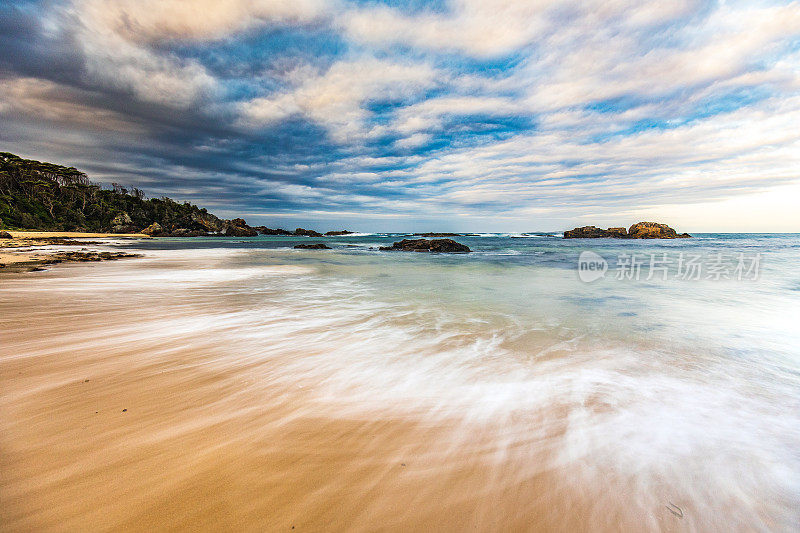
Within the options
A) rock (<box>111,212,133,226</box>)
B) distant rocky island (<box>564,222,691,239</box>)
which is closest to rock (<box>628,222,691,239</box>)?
distant rocky island (<box>564,222,691,239</box>)

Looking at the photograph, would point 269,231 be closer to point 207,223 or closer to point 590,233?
point 207,223

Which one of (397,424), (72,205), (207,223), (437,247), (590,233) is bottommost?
(397,424)

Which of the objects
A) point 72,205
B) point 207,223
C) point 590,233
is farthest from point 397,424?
point 207,223

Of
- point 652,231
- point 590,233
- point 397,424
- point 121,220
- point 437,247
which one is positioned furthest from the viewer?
point 121,220

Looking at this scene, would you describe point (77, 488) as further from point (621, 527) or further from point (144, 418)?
point (621, 527)

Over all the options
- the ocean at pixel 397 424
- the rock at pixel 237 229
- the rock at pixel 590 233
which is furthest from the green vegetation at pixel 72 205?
the rock at pixel 590 233

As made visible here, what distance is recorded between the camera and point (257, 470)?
1757 millimetres

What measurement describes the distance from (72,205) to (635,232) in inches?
4441

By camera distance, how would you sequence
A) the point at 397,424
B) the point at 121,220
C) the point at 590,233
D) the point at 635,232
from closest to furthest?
the point at 397,424 → the point at 635,232 → the point at 590,233 → the point at 121,220

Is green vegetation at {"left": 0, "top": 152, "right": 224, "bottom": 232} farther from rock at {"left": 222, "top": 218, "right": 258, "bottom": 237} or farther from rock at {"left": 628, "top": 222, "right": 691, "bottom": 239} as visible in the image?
rock at {"left": 628, "top": 222, "right": 691, "bottom": 239}

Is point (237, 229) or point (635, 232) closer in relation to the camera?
point (635, 232)

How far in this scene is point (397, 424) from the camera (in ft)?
7.52

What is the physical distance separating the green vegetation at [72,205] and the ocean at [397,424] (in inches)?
2442

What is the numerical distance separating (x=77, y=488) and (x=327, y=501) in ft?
4.19
